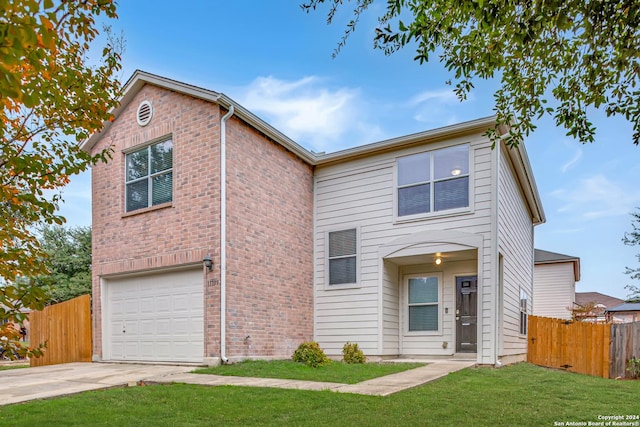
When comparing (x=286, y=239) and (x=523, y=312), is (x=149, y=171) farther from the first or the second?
(x=523, y=312)

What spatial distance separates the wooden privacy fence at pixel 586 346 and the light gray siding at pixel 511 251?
2.11 ft

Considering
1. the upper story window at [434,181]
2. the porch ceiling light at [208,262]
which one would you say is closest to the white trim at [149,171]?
the porch ceiling light at [208,262]

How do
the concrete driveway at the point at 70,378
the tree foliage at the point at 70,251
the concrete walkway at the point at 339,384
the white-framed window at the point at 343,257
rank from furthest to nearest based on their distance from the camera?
the tree foliage at the point at 70,251
the white-framed window at the point at 343,257
the concrete driveway at the point at 70,378
the concrete walkway at the point at 339,384

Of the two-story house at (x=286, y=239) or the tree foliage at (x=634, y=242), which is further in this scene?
the tree foliage at (x=634, y=242)

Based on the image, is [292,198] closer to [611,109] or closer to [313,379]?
[313,379]

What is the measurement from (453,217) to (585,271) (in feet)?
76.4

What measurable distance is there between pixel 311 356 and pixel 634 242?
835 inches

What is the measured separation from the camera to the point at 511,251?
40.1 feet

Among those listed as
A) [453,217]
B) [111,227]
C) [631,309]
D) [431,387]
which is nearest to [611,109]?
[431,387]

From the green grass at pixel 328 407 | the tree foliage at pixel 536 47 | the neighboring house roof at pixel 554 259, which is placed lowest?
the green grass at pixel 328 407

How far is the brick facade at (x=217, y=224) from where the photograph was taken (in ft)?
32.6

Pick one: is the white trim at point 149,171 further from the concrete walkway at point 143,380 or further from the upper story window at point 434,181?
the upper story window at point 434,181

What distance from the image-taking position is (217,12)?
10445 mm

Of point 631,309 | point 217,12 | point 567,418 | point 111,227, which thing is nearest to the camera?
point 567,418
